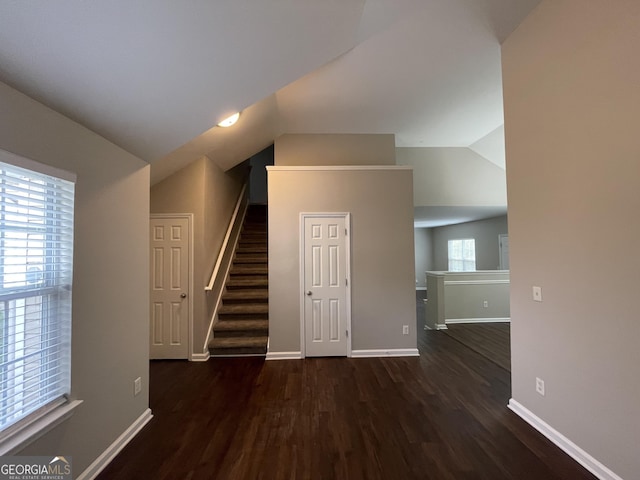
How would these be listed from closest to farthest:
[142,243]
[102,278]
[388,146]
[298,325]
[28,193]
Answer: [28,193] → [102,278] → [142,243] → [298,325] → [388,146]

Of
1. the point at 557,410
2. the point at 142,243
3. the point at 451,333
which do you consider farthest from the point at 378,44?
the point at 451,333

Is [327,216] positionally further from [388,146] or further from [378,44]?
[378,44]

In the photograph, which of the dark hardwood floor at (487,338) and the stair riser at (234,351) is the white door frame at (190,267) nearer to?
the stair riser at (234,351)

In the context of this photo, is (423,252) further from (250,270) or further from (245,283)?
(245,283)

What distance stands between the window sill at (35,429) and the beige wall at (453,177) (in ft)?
17.9

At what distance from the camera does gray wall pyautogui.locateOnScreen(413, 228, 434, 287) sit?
10.5m

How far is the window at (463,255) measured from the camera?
8461mm

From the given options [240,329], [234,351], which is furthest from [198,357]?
Answer: [240,329]

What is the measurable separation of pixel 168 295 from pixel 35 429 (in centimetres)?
247

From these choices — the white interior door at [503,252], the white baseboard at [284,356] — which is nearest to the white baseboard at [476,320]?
the white interior door at [503,252]

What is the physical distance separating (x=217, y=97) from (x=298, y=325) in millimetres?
2902

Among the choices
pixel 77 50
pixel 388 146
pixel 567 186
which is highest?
pixel 388 146

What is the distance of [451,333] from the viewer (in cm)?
488
